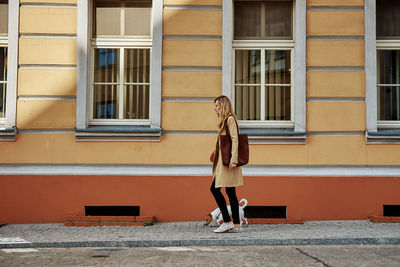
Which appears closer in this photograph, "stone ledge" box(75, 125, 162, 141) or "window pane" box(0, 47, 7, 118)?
"stone ledge" box(75, 125, 162, 141)

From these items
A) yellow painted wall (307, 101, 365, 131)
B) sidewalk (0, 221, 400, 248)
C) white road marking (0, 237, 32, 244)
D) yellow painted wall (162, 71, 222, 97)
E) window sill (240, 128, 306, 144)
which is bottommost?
white road marking (0, 237, 32, 244)

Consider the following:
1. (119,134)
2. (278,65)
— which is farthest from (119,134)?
(278,65)

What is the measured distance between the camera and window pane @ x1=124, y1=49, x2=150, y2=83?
9.08 m

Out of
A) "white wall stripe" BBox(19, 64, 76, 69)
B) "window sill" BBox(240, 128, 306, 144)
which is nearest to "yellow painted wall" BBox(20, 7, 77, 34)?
"white wall stripe" BBox(19, 64, 76, 69)

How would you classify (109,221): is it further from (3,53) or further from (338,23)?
(338,23)

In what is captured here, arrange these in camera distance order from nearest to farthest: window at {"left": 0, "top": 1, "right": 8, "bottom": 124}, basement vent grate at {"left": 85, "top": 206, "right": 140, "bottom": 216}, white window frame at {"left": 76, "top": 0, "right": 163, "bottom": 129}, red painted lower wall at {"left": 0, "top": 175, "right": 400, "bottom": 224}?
red painted lower wall at {"left": 0, "top": 175, "right": 400, "bottom": 224}, white window frame at {"left": 76, "top": 0, "right": 163, "bottom": 129}, basement vent grate at {"left": 85, "top": 206, "right": 140, "bottom": 216}, window at {"left": 0, "top": 1, "right": 8, "bottom": 124}

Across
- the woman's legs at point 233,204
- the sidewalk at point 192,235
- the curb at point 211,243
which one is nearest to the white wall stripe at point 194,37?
the woman's legs at point 233,204

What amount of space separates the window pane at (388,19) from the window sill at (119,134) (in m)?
4.19

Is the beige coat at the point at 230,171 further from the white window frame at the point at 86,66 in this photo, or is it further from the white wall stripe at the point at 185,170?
the white window frame at the point at 86,66

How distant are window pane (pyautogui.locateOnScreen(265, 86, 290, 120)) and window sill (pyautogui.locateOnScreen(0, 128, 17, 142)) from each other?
13.8 feet

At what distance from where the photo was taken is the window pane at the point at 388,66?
9.13 metres

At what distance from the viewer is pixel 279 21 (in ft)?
29.8

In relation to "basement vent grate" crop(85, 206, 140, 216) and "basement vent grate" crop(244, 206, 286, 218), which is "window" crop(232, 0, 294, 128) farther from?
"basement vent grate" crop(85, 206, 140, 216)

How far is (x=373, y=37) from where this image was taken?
28.8ft
